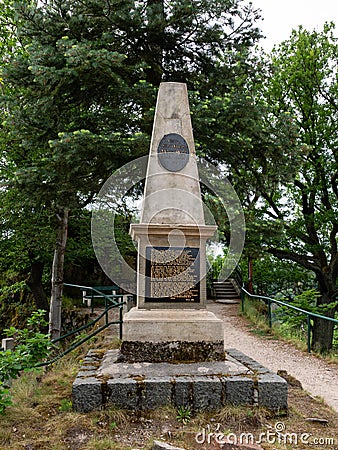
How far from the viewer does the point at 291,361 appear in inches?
303

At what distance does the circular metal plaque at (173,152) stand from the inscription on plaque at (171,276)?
1.30 meters

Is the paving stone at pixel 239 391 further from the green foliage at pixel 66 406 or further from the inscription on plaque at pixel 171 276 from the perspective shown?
the green foliage at pixel 66 406

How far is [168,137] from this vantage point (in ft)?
20.5

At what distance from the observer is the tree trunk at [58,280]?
35.6 ft

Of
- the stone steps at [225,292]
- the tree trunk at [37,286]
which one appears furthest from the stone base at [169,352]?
the stone steps at [225,292]

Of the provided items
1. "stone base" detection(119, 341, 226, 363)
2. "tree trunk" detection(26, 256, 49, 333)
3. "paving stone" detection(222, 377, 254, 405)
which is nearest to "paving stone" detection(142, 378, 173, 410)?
"paving stone" detection(222, 377, 254, 405)

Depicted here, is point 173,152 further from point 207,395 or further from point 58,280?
point 58,280

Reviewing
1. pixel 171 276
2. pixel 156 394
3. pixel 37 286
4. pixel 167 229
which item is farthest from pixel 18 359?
pixel 37 286

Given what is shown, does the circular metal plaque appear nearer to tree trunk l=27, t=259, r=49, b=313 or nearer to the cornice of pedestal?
the cornice of pedestal

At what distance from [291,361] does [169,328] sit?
11.5ft

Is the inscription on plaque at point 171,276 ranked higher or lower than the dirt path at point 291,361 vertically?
higher

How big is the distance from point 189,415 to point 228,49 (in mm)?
8852

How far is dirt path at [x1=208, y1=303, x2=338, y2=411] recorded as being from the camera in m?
5.89

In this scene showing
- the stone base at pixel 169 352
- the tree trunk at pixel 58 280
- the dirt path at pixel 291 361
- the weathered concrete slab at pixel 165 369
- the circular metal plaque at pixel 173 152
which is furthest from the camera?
the tree trunk at pixel 58 280
